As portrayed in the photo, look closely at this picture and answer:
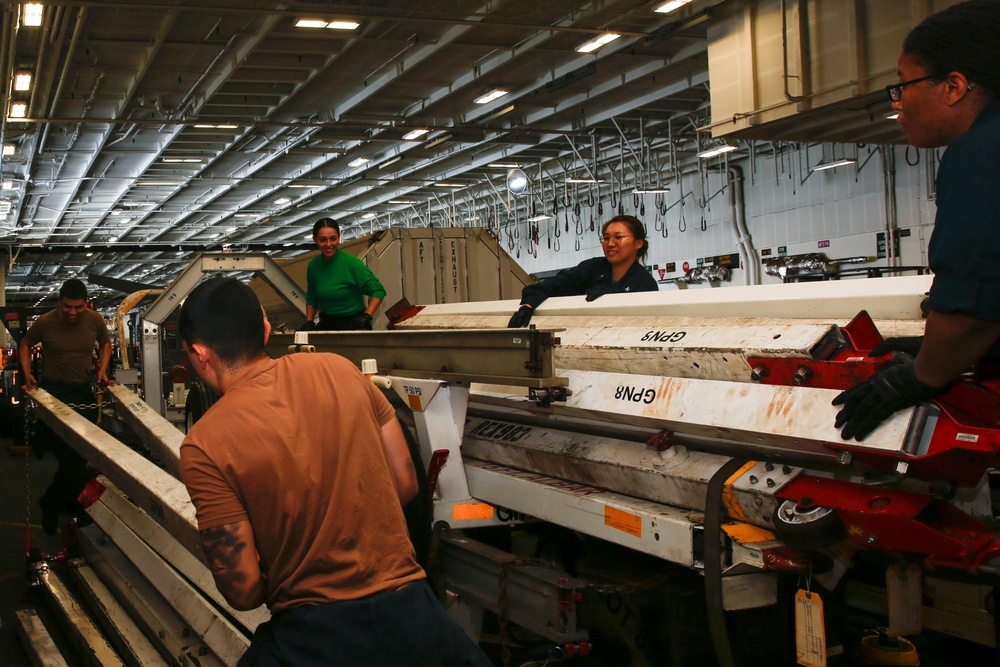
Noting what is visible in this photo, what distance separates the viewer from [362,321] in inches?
242

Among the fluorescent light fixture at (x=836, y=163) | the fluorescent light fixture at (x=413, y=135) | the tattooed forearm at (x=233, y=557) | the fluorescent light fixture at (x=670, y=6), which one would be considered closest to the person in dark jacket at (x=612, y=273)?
the tattooed forearm at (x=233, y=557)

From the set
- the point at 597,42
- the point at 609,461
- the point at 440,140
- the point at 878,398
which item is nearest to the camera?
the point at 878,398

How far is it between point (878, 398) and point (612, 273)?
3104 mm

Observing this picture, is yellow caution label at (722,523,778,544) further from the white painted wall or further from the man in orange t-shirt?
the white painted wall

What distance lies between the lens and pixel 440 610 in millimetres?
2258

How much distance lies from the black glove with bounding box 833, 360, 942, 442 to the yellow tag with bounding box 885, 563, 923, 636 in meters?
0.80

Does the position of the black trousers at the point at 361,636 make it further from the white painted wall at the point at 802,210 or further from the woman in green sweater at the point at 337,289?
the white painted wall at the point at 802,210

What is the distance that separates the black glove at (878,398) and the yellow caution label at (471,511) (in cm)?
193

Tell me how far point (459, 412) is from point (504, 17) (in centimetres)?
705

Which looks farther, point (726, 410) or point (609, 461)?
point (609, 461)

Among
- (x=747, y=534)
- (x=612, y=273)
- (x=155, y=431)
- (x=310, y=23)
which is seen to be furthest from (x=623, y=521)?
(x=310, y=23)

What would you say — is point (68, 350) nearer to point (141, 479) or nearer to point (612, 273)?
point (612, 273)

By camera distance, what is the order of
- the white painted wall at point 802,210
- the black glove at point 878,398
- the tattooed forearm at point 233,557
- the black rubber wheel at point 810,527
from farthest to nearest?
the white painted wall at point 802,210 < the black rubber wheel at point 810,527 < the black glove at point 878,398 < the tattooed forearm at point 233,557

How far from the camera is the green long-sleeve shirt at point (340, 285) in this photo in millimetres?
6195
